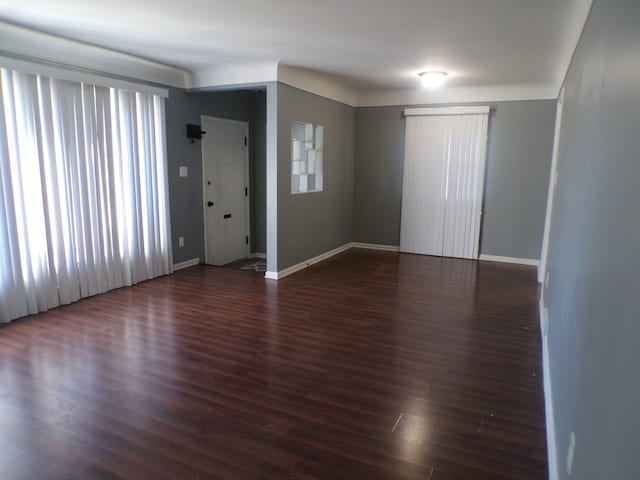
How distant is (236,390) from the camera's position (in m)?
2.79

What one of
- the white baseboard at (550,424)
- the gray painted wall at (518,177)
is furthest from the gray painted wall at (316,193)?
the white baseboard at (550,424)

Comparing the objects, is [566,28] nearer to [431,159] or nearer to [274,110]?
[274,110]

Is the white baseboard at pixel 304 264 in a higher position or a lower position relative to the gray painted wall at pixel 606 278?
lower

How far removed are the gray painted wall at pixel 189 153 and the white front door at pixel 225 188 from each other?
0.12m

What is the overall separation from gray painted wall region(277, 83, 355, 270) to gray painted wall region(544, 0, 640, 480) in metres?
3.56

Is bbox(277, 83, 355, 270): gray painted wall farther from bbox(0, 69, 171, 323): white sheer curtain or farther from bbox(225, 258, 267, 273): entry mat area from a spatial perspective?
bbox(0, 69, 171, 323): white sheer curtain

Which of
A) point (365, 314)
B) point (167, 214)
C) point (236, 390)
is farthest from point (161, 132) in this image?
point (236, 390)

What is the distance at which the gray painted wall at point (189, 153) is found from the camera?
5480 mm

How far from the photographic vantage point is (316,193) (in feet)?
20.5

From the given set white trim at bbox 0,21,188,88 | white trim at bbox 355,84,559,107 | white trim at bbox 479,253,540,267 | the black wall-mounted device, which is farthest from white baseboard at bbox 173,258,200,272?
white trim at bbox 479,253,540,267

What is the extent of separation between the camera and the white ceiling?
3072mm

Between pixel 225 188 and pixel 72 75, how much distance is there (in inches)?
103

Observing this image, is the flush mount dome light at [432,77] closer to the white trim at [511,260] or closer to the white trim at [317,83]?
the white trim at [317,83]

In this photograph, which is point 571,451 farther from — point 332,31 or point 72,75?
point 72,75
